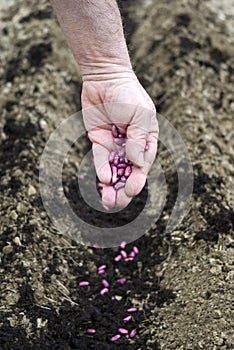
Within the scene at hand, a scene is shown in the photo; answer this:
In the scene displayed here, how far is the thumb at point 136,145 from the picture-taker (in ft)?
7.24

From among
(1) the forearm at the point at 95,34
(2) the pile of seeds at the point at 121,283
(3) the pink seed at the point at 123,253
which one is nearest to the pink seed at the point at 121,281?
(2) the pile of seeds at the point at 121,283

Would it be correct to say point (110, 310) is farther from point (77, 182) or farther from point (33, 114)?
point (33, 114)

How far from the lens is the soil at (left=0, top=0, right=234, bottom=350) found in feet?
8.00

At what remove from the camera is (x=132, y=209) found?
2.98m

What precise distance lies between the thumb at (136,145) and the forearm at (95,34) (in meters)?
0.23

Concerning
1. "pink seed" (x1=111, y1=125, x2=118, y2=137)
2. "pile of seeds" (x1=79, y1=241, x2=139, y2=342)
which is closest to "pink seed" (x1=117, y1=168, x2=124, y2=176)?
"pink seed" (x1=111, y1=125, x2=118, y2=137)

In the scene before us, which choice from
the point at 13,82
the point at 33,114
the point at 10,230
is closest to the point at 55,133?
the point at 33,114

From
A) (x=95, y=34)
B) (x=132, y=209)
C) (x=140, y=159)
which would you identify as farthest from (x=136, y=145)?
(x=132, y=209)

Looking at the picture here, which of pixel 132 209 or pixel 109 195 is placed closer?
pixel 109 195

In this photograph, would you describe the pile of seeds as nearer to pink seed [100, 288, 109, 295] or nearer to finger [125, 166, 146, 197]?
pink seed [100, 288, 109, 295]

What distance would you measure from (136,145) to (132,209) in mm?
822

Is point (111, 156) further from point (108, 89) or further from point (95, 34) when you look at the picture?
point (95, 34)

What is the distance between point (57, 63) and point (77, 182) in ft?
3.00

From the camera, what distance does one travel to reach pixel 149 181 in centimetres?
312
